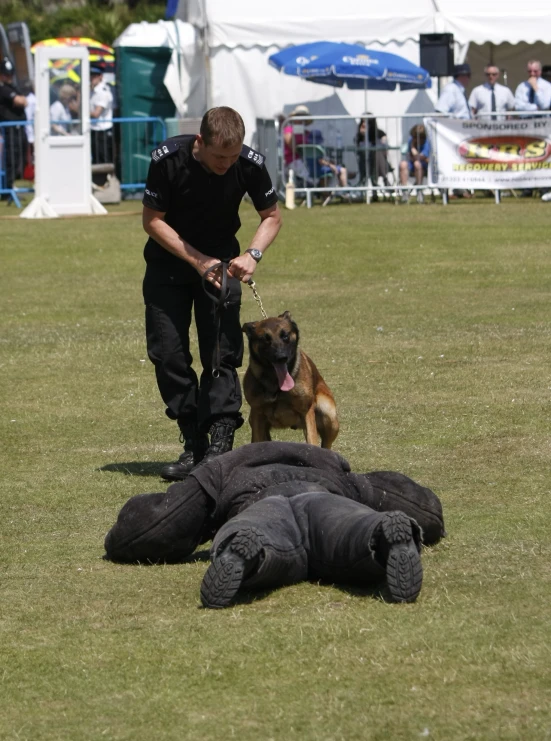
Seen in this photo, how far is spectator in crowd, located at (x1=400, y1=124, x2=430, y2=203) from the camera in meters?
22.4

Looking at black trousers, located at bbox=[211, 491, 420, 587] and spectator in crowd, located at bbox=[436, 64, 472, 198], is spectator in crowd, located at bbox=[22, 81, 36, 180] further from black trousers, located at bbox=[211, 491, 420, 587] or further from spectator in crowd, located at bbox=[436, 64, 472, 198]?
black trousers, located at bbox=[211, 491, 420, 587]

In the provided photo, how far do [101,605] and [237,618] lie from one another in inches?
21.4

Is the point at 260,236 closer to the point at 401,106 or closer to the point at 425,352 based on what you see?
the point at 425,352

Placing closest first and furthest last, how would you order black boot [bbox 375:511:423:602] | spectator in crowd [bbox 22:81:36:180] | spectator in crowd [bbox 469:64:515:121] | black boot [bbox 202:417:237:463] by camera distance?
1. black boot [bbox 375:511:423:602]
2. black boot [bbox 202:417:237:463]
3. spectator in crowd [bbox 469:64:515:121]
4. spectator in crowd [bbox 22:81:36:180]

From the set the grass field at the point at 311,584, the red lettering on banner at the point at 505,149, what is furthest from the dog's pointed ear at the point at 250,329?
the red lettering on banner at the point at 505,149

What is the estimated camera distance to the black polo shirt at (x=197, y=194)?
6.34m

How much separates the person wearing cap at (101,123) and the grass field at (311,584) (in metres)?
12.2

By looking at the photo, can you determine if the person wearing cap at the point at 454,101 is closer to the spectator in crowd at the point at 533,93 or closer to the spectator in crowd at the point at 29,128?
the spectator in crowd at the point at 533,93

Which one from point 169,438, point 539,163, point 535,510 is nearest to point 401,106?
point 539,163

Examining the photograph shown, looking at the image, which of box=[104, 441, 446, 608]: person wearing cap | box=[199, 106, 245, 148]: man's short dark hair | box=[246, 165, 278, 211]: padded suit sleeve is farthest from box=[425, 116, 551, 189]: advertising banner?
box=[104, 441, 446, 608]: person wearing cap

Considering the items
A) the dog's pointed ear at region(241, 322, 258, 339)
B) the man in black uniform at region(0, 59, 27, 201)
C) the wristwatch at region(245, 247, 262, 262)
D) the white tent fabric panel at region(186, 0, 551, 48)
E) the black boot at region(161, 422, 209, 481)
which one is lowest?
the black boot at region(161, 422, 209, 481)

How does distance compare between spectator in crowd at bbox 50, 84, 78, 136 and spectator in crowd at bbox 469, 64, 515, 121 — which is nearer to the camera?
spectator in crowd at bbox 469, 64, 515, 121

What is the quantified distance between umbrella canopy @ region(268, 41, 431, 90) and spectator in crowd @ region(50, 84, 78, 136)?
3.68 m

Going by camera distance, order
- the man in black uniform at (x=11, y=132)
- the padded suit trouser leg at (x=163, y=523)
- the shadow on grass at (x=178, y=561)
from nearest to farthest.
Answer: the padded suit trouser leg at (x=163, y=523) → the shadow on grass at (x=178, y=561) → the man in black uniform at (x=11, y=132)
